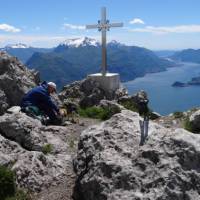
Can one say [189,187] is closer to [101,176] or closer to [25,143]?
[101,176]

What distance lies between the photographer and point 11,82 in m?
18.7

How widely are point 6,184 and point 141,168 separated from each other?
310cm

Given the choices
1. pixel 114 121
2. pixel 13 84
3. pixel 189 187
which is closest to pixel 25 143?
pixel 114 121

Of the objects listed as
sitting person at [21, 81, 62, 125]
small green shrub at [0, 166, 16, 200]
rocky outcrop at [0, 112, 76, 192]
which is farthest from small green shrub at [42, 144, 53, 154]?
sitting person at [21, 81, 62, 125]

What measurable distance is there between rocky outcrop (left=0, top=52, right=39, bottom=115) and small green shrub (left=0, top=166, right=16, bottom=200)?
8.15m

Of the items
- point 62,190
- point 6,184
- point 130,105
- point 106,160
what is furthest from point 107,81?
point 106,160

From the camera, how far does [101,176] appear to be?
8.40m

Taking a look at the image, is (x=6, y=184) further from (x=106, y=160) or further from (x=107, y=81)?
(x=107, y=81)

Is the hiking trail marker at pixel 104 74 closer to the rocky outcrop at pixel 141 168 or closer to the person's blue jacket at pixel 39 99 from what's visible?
the person's blue jacket at pixel 39 99

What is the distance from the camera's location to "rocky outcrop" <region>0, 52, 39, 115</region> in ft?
59.3

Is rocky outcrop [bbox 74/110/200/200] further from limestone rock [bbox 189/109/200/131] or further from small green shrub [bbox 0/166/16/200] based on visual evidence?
limestone rock [bbox 189/109/200/131]

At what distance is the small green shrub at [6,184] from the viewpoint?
9.29 meters

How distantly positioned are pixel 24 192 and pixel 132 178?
276 cm

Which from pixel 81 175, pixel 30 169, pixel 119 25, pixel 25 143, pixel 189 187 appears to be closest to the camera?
pixel 189 187
